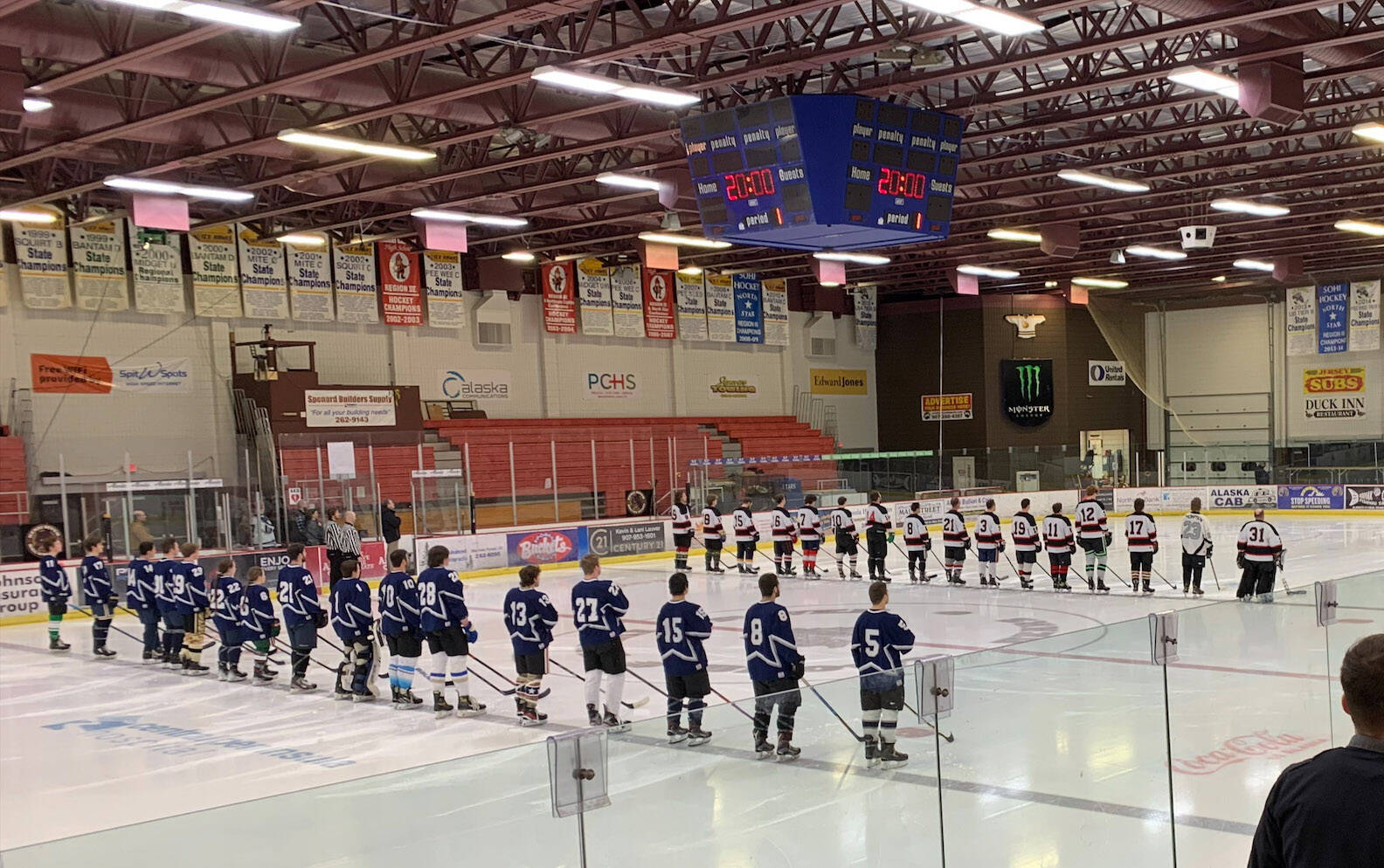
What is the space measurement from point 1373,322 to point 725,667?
2759 centimetres

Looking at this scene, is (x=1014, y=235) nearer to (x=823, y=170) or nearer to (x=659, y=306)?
(x=659, y=306)

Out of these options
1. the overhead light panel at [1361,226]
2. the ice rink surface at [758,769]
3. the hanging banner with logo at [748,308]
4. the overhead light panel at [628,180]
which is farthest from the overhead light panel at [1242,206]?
the hanging banner with logo at [748,308]

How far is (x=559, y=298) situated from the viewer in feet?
93.6

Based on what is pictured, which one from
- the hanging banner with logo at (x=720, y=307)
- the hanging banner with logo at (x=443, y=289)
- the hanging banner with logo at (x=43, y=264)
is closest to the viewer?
the hanging banner with logo at (x=43, y=264)

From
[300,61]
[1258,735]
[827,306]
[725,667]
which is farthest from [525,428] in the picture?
[1258,735]

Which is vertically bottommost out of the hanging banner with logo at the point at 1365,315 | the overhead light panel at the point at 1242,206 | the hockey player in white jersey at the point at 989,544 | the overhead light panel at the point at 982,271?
the hockey player in white jersey at the point at 989,544

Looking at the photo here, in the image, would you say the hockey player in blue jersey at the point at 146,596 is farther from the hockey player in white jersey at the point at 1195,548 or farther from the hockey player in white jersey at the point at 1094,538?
the hockey player in white jersey at the point at 1195,548

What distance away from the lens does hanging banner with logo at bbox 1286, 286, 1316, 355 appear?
1366 inches

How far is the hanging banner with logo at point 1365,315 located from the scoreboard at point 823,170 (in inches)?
917

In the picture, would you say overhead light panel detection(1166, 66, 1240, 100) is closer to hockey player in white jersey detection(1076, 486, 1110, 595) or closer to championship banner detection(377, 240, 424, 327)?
hockey player in white jersey detection(1076, 486, 1110, 595)

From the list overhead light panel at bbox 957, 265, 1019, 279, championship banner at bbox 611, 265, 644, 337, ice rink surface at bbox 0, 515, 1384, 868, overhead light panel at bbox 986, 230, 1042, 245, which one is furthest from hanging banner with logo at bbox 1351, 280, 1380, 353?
ice rink surface at bbox 0, 515, 1384, 868

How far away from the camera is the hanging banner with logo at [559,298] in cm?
2827

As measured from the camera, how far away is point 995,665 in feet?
17.6

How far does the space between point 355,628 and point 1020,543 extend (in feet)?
32.7
